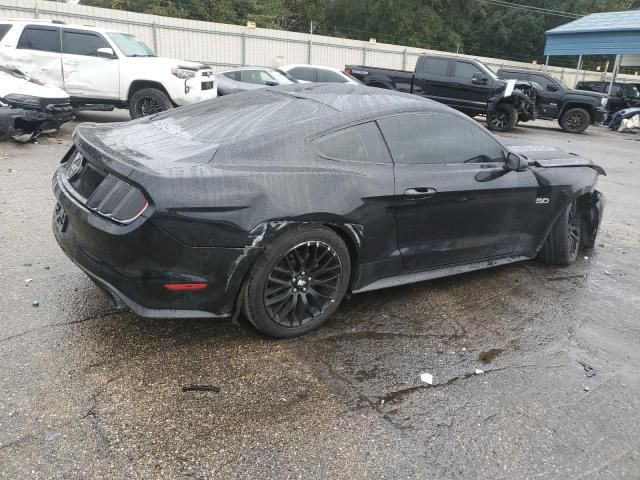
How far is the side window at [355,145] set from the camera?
3.38 meters

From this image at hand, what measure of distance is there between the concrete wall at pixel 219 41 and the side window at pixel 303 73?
7269 millimetres

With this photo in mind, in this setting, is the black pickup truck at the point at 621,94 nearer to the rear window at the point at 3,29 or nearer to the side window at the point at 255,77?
the side window at the point at 255,77

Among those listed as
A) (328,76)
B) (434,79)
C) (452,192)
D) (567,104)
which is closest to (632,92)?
(567,104)

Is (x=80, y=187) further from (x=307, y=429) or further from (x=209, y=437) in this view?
(x=307, y=429)

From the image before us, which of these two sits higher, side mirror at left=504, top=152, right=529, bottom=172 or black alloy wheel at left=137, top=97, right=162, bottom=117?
side mirror at left=504, top=152, right=529, bottom=172

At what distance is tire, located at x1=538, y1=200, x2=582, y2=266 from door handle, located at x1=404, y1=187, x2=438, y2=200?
5.82 feet

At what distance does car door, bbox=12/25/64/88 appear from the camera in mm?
10281

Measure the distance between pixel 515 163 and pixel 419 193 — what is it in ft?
3.58

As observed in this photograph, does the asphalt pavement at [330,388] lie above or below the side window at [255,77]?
below

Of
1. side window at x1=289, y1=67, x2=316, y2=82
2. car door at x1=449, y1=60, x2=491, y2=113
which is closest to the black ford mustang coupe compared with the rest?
side window at x1=289, y1=67, x2=316, y2=82

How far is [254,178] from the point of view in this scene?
3014 mm

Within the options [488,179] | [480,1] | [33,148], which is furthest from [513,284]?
[480,1]

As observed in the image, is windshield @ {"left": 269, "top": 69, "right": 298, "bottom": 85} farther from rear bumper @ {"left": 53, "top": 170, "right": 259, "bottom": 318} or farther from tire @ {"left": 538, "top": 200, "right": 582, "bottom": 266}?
rear bumper @ {"left": 53, "top": 170, "right": 259, "bottom": 318}

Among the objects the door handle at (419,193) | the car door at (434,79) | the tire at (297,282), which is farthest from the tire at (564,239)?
the car door at (434,79)
